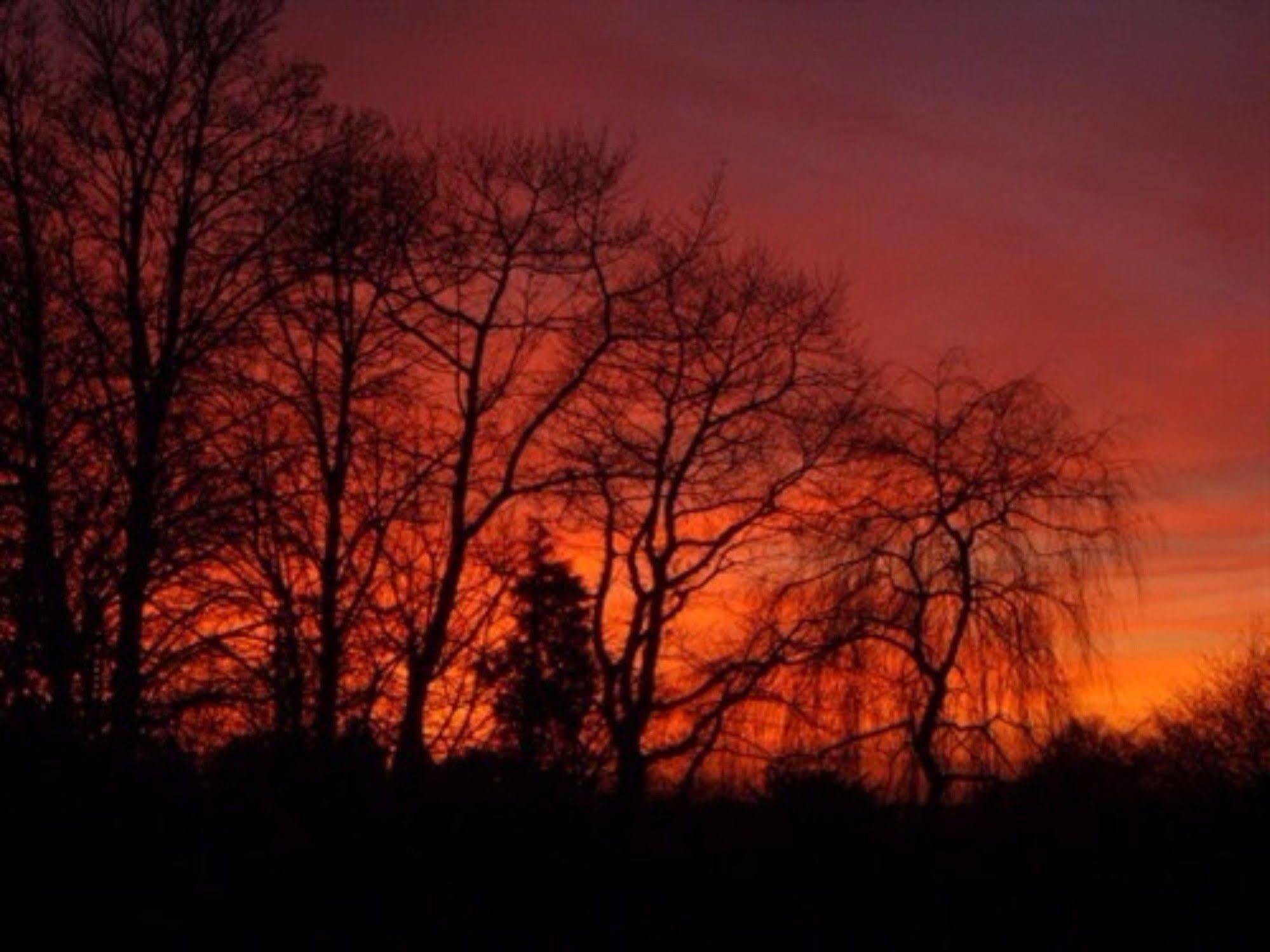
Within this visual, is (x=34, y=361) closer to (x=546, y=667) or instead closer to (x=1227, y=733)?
(x=546, y=667)

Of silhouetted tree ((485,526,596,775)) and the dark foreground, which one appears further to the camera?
silhouetted tree ((485,526,596,775))

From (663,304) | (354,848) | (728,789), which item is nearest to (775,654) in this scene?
(663,304)

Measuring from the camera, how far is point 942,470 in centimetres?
2922

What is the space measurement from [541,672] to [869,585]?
528 cm

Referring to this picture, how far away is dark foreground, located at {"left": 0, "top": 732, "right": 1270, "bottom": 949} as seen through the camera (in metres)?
14.5

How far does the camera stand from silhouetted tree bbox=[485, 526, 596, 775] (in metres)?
25.0

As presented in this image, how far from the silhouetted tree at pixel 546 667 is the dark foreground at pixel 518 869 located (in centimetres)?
422

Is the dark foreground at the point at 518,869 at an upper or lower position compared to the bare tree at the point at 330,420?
lower

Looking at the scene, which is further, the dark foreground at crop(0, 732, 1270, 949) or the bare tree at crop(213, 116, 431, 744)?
the bare tree at crop(213, 116, 431, 744)

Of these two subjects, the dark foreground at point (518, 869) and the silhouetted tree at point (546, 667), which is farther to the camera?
the silhouetted tree at point (546, 667)

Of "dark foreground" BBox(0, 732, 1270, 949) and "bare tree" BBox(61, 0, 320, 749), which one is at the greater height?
"bare tree" BBox(61, 0, 320, 749)

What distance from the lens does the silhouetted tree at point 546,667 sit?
25.0 metres

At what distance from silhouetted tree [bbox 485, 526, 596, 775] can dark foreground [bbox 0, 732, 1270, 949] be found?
166 inches

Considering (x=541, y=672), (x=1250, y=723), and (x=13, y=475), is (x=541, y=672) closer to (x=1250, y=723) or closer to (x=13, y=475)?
(x=13, y=475)
